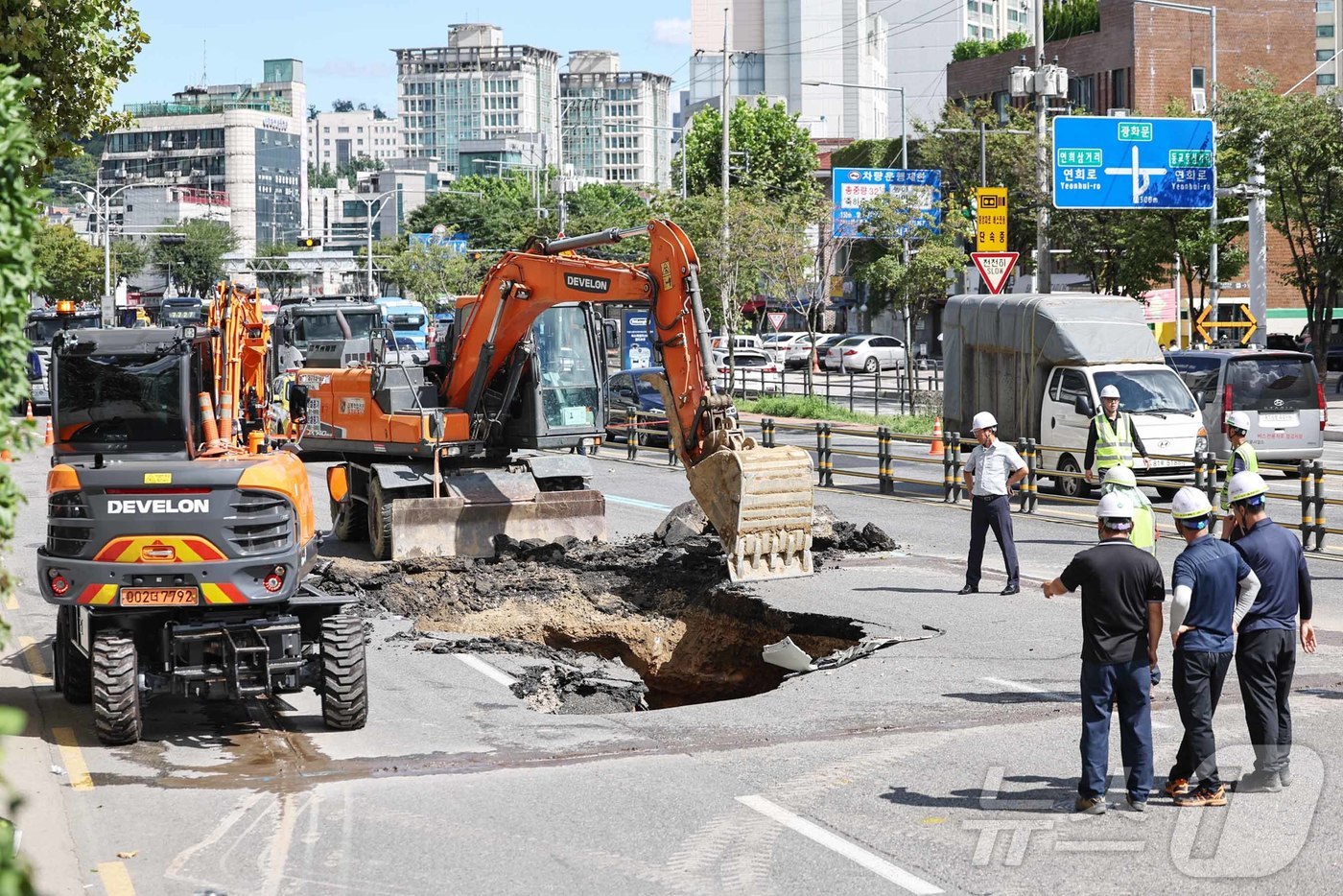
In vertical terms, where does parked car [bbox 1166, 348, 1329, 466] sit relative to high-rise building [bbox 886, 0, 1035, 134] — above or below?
below

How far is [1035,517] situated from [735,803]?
45.6 feet

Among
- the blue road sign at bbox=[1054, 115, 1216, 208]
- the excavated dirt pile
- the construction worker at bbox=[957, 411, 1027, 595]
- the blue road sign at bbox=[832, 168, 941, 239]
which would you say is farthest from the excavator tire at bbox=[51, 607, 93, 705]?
the blue road sign at bbox=[832, 168, 941, 239]

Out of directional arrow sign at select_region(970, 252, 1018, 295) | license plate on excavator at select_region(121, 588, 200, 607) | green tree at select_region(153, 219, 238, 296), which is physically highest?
green tree at select_region(153, 219, 238, 296)

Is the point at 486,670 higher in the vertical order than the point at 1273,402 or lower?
lower

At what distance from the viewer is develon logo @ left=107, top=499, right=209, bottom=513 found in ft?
33.9

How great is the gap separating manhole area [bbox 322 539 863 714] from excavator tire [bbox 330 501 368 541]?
9.00ft

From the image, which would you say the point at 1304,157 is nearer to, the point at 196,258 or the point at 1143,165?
the point at 1143,165

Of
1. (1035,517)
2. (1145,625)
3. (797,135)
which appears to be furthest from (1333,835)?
(797,135)

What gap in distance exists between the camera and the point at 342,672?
10.8m

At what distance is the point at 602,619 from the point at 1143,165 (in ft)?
71.3

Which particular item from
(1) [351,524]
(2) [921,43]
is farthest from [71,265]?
(2) [921,43]

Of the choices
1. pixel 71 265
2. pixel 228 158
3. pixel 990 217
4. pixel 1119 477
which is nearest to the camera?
pixel 1119 477

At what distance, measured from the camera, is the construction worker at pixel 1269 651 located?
8.96m

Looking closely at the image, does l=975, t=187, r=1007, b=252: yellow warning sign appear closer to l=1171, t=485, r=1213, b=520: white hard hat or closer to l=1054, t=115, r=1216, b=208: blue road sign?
l=1054, t=115, r=1216, b=208: blue road sign
